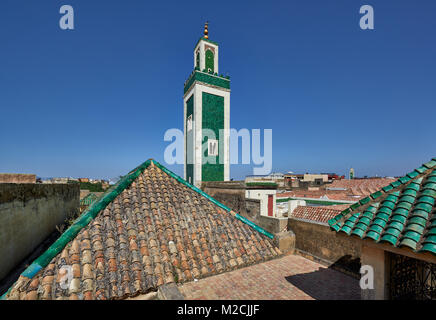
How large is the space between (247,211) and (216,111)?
10687mm

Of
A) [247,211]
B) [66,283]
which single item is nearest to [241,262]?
[66,283]

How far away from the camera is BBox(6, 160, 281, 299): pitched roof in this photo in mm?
3199

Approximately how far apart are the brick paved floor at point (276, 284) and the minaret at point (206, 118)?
1268cm

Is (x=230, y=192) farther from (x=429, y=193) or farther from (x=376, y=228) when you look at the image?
(x=429, y=193)

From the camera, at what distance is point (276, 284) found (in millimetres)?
5020

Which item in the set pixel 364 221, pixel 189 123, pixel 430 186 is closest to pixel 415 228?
pixel 364 221

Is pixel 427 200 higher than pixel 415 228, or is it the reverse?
pixel 427 200

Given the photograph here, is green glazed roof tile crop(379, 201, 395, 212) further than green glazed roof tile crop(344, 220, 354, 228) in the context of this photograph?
No

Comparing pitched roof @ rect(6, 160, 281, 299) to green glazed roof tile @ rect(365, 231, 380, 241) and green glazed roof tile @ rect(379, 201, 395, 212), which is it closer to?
green glazed roof tile @ rect(365, 231, 380, 241)

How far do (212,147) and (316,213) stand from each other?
10.6 m

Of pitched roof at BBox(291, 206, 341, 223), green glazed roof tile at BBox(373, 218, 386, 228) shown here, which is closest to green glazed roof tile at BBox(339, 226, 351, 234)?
green glazed roof tile at BBox(373, 218, 386, 228)

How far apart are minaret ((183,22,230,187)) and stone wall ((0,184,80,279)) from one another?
10569 mm

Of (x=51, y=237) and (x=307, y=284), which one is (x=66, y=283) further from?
(x=51, y=237)

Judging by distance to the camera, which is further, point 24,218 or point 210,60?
point 210,60
